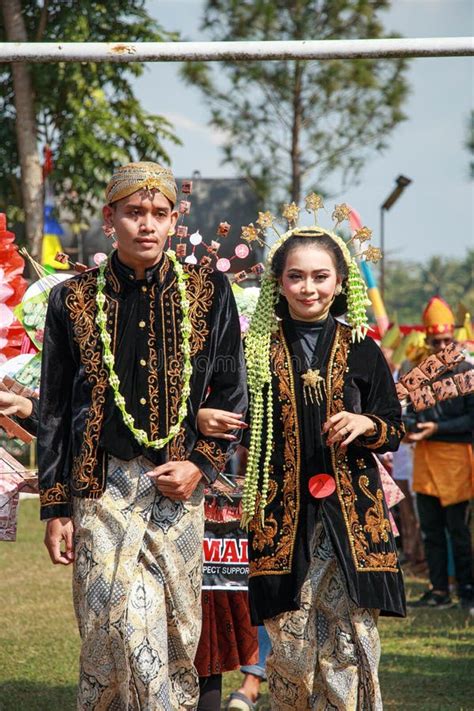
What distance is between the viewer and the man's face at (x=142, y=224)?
393 cm

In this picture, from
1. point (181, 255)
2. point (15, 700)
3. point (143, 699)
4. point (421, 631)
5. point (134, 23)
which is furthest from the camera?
point (134, 23)

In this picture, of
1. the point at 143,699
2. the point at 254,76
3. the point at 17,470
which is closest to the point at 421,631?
the point at 17,470

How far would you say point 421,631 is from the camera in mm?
7762

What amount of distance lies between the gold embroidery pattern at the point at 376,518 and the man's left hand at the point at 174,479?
71cm

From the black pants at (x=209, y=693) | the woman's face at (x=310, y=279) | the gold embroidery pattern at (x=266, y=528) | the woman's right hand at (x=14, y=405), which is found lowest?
the black pants at (x=209, y=693)

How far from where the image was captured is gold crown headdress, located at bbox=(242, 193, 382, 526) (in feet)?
14.1

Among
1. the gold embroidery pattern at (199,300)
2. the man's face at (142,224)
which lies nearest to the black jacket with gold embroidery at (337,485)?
the gold embroidery pattern at (199,300)

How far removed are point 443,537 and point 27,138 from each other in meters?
9.37

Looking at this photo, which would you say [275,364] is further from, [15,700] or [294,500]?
[15,700]

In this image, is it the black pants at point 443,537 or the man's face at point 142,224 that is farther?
the black pants at point 443,537

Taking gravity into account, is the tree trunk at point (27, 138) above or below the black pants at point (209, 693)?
above

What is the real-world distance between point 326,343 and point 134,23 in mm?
12604

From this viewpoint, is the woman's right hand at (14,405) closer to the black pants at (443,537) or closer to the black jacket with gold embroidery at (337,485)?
the black jacket with gold embroidery at (337,485)

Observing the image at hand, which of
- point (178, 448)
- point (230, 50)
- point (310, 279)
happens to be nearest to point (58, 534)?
point (178, 448)
